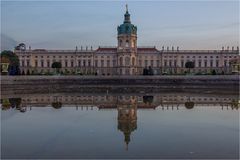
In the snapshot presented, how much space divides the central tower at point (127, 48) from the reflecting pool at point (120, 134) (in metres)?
45.3

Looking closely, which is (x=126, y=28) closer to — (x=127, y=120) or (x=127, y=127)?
(x=127, y=120)

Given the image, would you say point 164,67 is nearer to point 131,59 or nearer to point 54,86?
point 131,59

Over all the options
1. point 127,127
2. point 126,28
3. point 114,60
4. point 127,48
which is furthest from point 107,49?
point 127,127

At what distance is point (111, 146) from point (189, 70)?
61.4m

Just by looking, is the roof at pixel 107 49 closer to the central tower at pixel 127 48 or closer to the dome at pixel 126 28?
the central tower at pixel 127 48

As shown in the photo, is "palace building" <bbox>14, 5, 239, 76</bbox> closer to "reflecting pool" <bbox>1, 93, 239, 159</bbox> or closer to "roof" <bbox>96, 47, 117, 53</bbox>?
"roof" <bbox>96, 47, 117, 53</bbox>

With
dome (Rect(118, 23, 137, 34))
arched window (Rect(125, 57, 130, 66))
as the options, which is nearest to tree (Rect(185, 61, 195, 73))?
arched window (Rect(125, 57, 130, 66))

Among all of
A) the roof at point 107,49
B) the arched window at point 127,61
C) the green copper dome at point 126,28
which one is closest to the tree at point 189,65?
the arched window at point 127,61

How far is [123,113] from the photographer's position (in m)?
16.8

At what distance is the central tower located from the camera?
6225 centimetres

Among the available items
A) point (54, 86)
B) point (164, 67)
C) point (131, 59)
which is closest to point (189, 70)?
point (164, 67)

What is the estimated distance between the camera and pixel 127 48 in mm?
63000

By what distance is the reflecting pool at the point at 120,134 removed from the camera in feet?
30.4

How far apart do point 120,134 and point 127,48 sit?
51897mm
